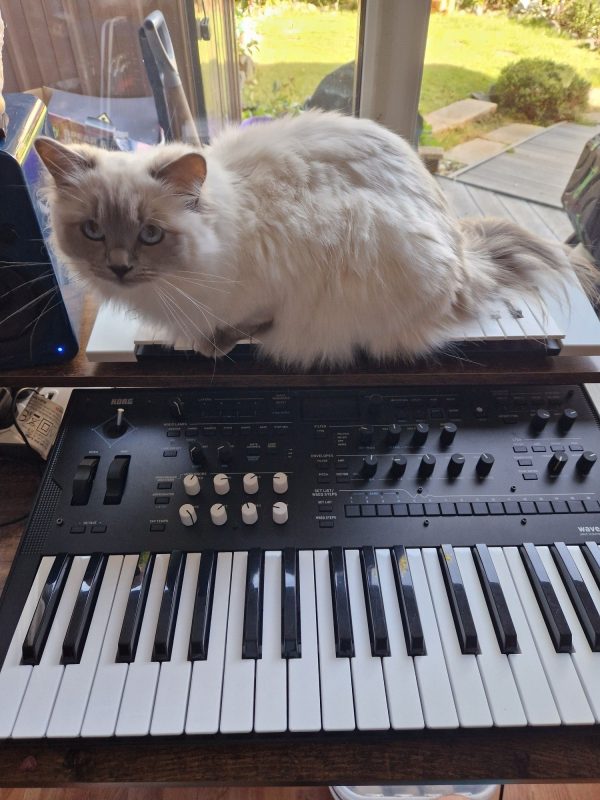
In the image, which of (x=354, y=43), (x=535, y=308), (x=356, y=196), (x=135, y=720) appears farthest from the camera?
(x=354, y=43)

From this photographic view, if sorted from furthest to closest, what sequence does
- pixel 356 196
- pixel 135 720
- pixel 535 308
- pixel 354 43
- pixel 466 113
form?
pixel 466 113
pixel 354 43
pixel 535 308
pixel 356 196
pixel 135 720

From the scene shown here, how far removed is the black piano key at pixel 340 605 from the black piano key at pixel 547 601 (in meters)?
0.28

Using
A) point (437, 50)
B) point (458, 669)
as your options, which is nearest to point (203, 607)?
point (458, 669)

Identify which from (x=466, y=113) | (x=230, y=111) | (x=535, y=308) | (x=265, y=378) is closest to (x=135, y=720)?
(x=265, y=378)

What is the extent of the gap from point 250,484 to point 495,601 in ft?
1.33

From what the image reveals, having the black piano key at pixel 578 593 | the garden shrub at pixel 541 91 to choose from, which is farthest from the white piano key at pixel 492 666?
the garden shrub at pixel 541 91

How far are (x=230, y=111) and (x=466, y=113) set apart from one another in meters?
0.60

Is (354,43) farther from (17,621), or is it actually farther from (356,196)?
(17,621)

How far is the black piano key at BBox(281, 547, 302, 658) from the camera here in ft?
2.57

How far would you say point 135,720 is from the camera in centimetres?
73

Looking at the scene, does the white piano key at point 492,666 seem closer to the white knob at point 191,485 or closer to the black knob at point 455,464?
the black knob at point 455,464

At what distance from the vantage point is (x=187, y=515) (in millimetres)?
902

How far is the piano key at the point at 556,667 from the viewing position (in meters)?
0.73

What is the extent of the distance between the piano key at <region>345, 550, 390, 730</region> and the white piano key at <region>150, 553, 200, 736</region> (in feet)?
0.73
